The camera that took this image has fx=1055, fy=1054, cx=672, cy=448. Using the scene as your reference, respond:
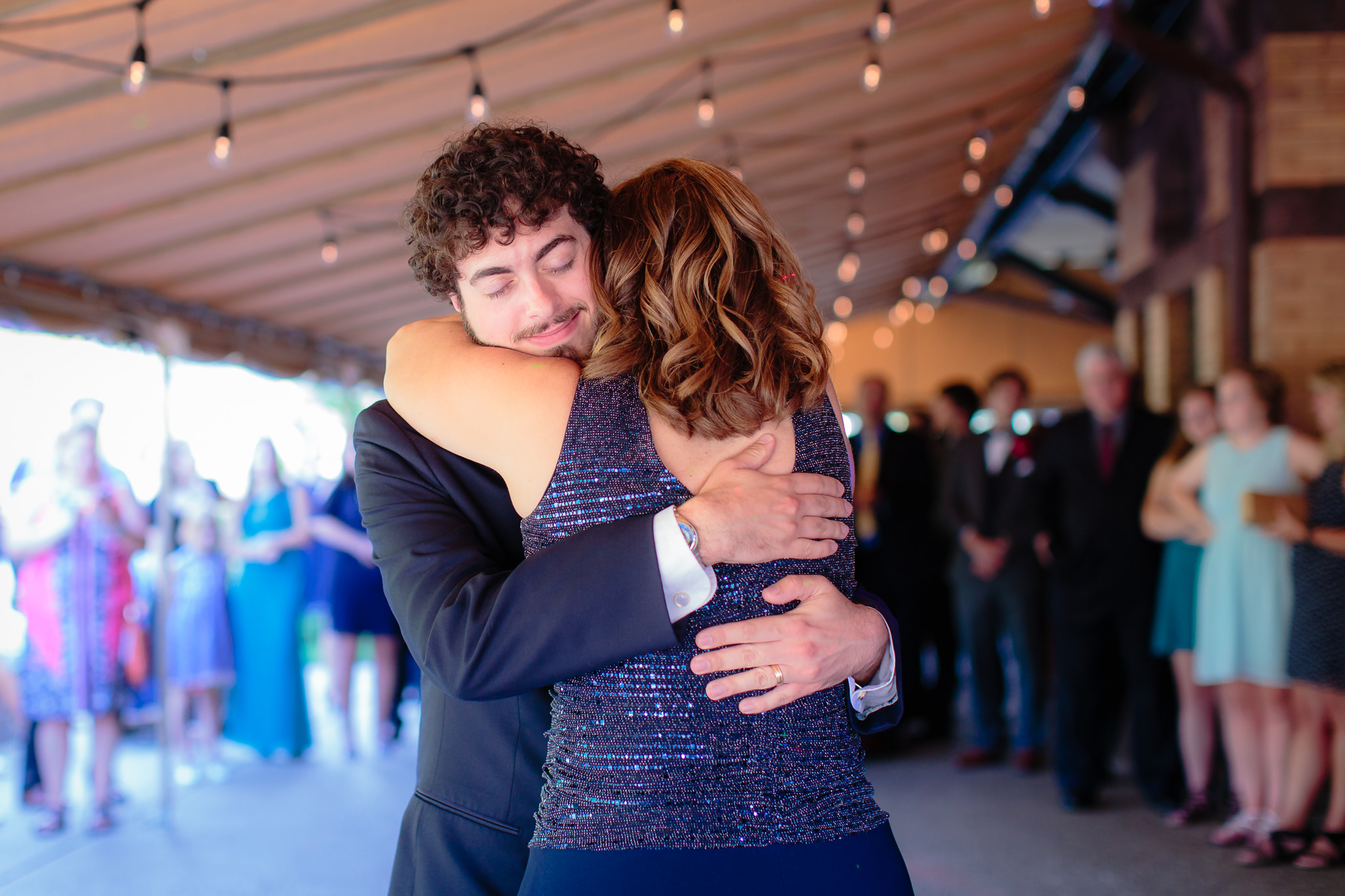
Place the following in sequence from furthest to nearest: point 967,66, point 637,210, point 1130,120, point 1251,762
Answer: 1. point 1130,120
2. point 967,66
3. point 1251,762
4. point 637,210

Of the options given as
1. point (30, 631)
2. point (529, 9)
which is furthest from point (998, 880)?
point (30, 631)

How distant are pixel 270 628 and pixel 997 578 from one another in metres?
4.03

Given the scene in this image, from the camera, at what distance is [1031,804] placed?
461 cm

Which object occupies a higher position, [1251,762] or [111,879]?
[1251,762]

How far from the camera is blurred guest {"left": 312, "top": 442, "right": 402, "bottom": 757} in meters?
6.25

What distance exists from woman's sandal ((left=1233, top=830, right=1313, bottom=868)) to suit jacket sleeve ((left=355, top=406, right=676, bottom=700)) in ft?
12.1

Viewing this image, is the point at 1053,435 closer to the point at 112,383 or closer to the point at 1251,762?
the point at 1251,762

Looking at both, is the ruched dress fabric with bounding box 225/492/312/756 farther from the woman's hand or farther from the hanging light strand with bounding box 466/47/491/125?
the woman's hand

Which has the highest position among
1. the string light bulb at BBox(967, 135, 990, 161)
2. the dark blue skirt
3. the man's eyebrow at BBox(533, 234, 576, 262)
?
the string light bulb at BBox(967, 135, 990, 161)

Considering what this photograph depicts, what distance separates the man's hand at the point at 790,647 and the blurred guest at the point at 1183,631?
3.71 meters

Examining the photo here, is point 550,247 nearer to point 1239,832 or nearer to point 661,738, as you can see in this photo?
point 661,738

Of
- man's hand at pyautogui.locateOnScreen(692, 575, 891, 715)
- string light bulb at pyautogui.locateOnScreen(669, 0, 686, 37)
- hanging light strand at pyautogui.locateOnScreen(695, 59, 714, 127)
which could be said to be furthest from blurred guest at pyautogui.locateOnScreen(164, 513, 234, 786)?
man's hand at pyautogui.locateOnScreen(692, 575, 891, 715)

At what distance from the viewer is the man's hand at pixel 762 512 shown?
94cm

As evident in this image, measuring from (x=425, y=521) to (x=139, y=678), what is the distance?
499cm
